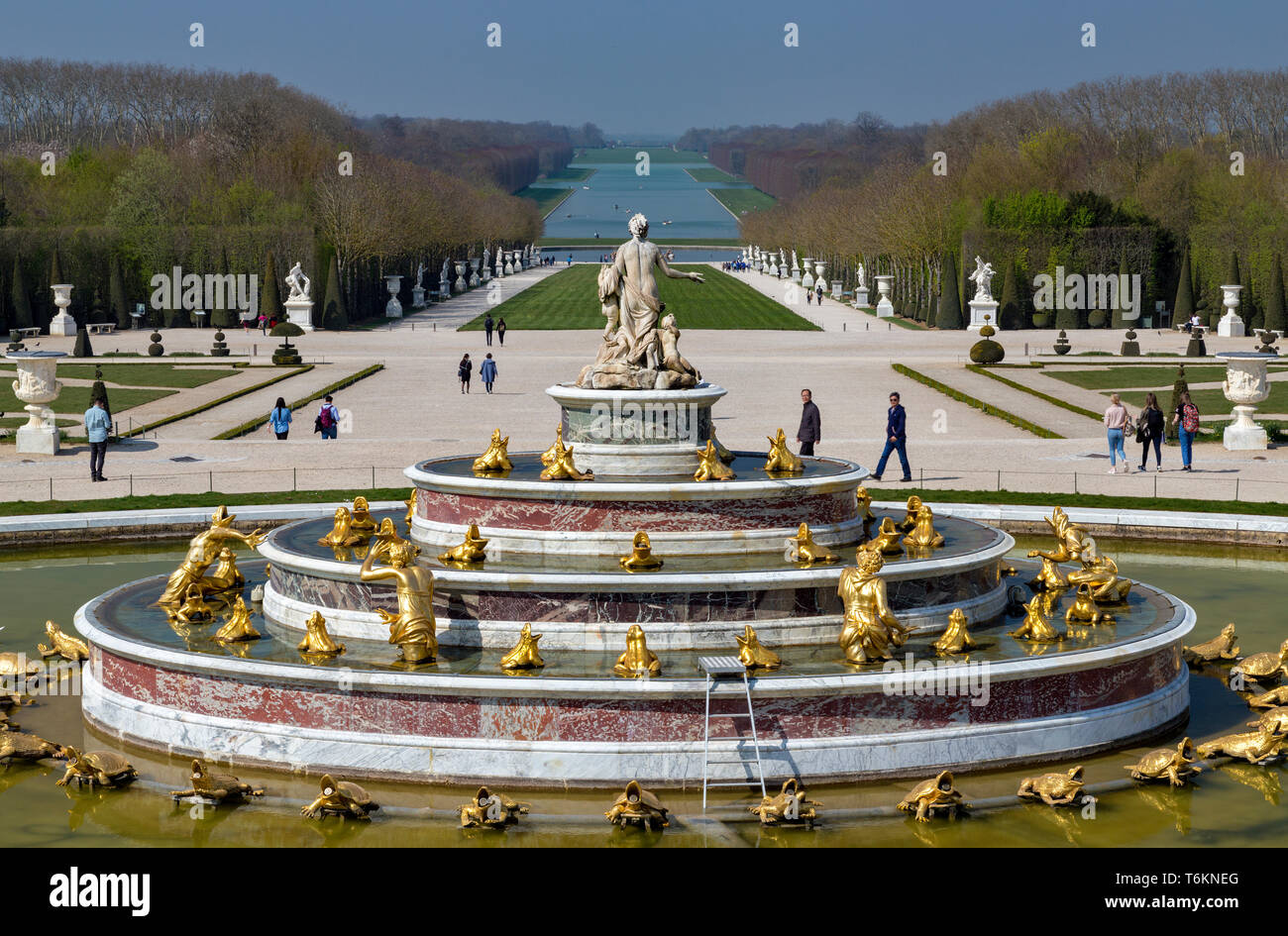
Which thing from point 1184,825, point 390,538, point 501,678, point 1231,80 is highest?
point 1231,80

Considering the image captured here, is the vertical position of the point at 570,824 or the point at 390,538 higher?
the point at 390,538

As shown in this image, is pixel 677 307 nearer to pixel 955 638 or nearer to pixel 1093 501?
pixel 1093 501

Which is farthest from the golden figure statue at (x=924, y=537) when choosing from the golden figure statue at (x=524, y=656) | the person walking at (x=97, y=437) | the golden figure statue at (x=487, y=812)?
the person walking at (x=97, y=437)

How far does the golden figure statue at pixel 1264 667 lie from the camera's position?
18.3 m

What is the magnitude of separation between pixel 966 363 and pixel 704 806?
1871 inches

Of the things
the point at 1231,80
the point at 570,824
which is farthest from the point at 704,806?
the point at 1231,80

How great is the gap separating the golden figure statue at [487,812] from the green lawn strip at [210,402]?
89.1 feet

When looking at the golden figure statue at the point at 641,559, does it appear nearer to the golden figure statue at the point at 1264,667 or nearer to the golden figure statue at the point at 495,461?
the golden figure statue at the point at 495,461

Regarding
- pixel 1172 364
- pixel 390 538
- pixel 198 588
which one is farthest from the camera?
pixel 1172 364

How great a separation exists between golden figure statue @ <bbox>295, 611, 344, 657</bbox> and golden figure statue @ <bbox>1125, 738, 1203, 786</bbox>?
7.94m

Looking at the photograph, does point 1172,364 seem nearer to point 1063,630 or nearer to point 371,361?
point 371,361

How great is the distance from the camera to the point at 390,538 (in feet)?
56.7

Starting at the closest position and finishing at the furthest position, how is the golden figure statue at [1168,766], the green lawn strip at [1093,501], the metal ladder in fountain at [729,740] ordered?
A: the metal ladder in fountain at [729,740], the golden figure statue at [1168,766], the green lawn strip at [1093,501]

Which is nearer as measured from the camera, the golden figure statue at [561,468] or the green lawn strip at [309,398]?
the golden figure statue at [561,468]
